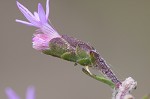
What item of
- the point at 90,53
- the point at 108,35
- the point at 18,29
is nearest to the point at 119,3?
the point at 108,35

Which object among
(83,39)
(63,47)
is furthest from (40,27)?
(83,39)

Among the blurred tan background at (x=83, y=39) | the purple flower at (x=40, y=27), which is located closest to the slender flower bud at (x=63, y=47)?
the purple flower at (x=40, y=27)

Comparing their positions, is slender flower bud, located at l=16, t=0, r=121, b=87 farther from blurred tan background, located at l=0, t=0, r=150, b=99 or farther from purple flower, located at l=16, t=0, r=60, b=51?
blurred tan background, located at l=0, t=0, r=150, b=99

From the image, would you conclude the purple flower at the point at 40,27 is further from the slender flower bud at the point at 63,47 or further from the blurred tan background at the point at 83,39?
the blurred tan background at the point at 83,39

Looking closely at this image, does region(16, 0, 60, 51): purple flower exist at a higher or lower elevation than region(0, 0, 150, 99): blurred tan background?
lower

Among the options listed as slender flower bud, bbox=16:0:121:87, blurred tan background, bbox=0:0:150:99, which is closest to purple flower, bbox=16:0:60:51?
slender flower bud, bbox=16:0:121:87

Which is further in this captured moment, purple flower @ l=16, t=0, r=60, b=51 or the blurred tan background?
the blurred tan background

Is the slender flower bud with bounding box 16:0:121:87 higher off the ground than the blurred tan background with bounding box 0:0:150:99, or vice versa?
the blurred tan background with bounding box 0:0:150:99

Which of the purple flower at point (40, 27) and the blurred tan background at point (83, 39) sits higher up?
the blurred tan background at point (83, 39)
